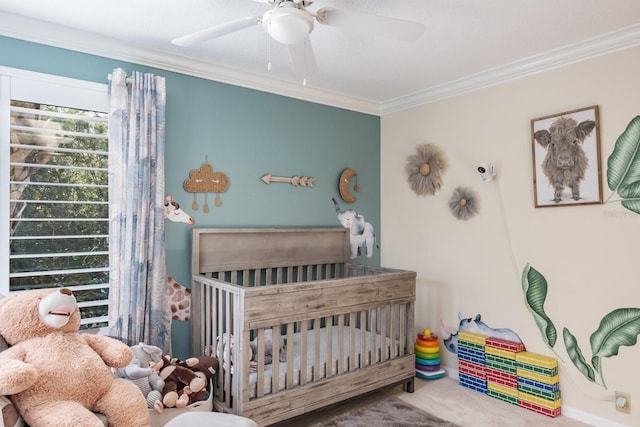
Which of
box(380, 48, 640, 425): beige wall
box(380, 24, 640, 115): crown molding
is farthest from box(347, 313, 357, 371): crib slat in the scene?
box(380, 24, 640, 115): crown molding

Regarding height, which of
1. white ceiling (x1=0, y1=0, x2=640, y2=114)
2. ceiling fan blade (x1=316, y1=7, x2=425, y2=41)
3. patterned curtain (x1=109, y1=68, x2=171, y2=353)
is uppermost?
white ceiling (x1=0, y1=0, x2=640, y2=114)

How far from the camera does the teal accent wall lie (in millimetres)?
2676

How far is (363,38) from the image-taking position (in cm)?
251

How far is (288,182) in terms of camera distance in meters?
3.41

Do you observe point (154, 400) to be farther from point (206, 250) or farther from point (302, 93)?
point (302, 93)

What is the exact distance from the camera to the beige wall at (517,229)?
2.52 meters

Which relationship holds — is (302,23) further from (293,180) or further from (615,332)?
(615,332)

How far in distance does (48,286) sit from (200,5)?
1.79m

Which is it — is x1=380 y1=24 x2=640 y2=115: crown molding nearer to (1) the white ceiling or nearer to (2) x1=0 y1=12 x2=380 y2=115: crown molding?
(1) the white ceiling

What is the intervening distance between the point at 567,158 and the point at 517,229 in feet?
1.92

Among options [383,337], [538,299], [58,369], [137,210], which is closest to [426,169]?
[538,299]

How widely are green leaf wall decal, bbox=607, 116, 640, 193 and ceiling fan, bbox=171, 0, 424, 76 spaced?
1565 mm

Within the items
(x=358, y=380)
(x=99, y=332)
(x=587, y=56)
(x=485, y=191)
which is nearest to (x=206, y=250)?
(x=99, y=332)

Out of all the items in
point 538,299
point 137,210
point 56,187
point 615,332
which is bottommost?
point 615,332
